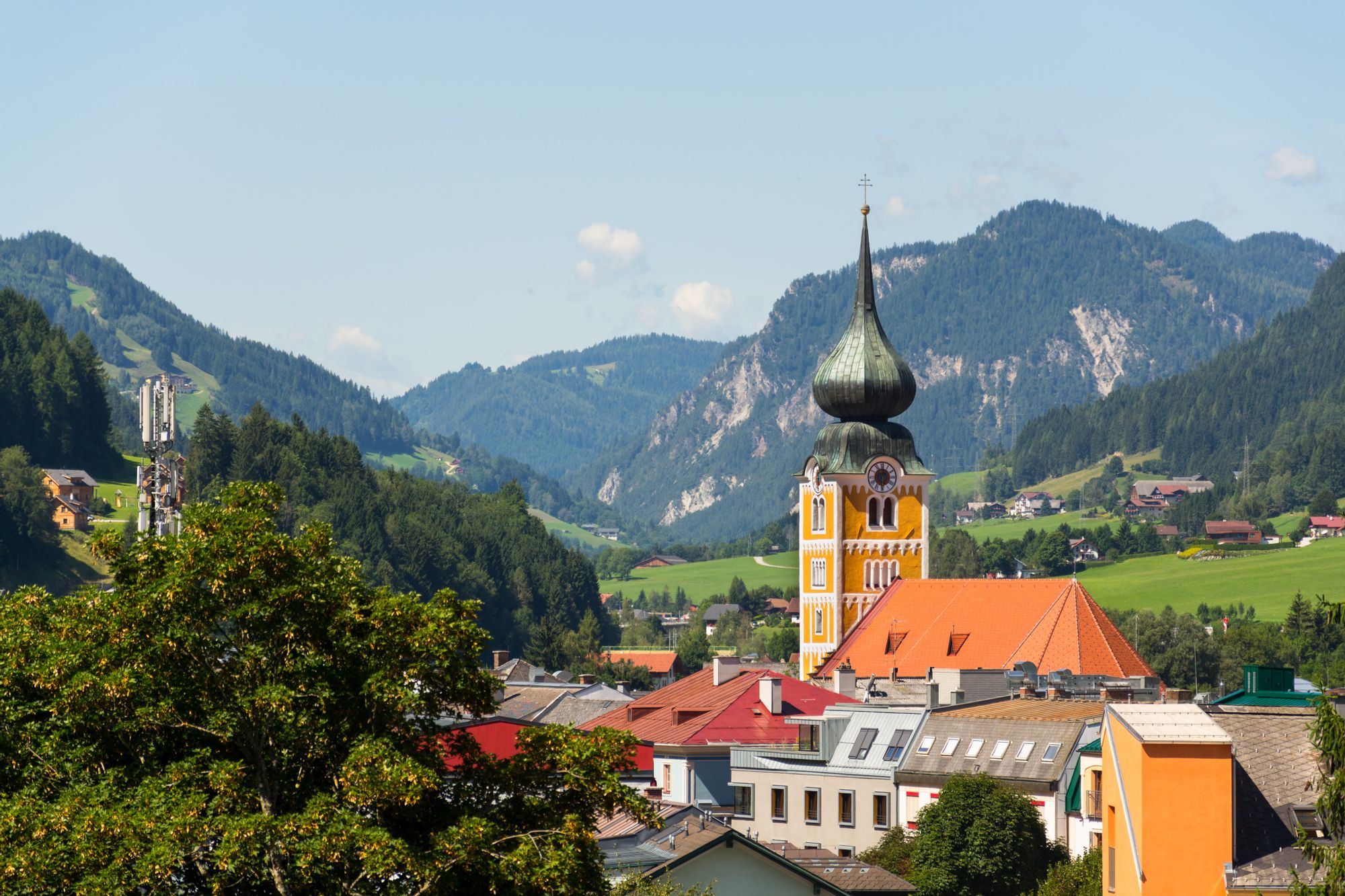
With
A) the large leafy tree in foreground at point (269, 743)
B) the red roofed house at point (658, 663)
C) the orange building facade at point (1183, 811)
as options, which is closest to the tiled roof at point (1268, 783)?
the orange building facade at point (1183, 811)

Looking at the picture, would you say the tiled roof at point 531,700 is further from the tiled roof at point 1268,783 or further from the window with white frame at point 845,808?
the tiled roof at point 1268,783

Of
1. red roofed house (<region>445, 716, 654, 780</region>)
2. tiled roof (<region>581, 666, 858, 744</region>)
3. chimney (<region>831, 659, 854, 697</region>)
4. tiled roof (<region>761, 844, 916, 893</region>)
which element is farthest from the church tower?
tiled roof (<region>761, 844, 916, 893</region>)

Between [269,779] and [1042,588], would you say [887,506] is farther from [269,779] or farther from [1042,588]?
[269,779]

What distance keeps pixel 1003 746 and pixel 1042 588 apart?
32062mm

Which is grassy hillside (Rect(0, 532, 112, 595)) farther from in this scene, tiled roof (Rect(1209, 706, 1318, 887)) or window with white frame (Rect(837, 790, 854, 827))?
tiled roof (Rect(1209, 706, 1318, 887))

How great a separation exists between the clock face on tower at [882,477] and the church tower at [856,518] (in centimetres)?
3

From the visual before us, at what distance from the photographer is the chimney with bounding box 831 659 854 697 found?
90875mm

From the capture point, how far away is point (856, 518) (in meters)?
107

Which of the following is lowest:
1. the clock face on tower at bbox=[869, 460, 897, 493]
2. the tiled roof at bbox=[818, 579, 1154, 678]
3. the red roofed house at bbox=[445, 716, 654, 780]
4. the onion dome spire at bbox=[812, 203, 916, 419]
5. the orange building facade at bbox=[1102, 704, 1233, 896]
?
the red roofed house at bbox=[445, 716, 654, 780]

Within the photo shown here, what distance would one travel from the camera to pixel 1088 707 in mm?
68750

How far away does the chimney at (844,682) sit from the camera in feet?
298

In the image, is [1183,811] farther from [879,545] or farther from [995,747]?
[879,545]

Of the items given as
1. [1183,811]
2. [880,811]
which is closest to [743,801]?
[880,811]

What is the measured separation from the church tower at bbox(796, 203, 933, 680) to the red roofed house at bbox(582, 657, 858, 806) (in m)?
15.5
